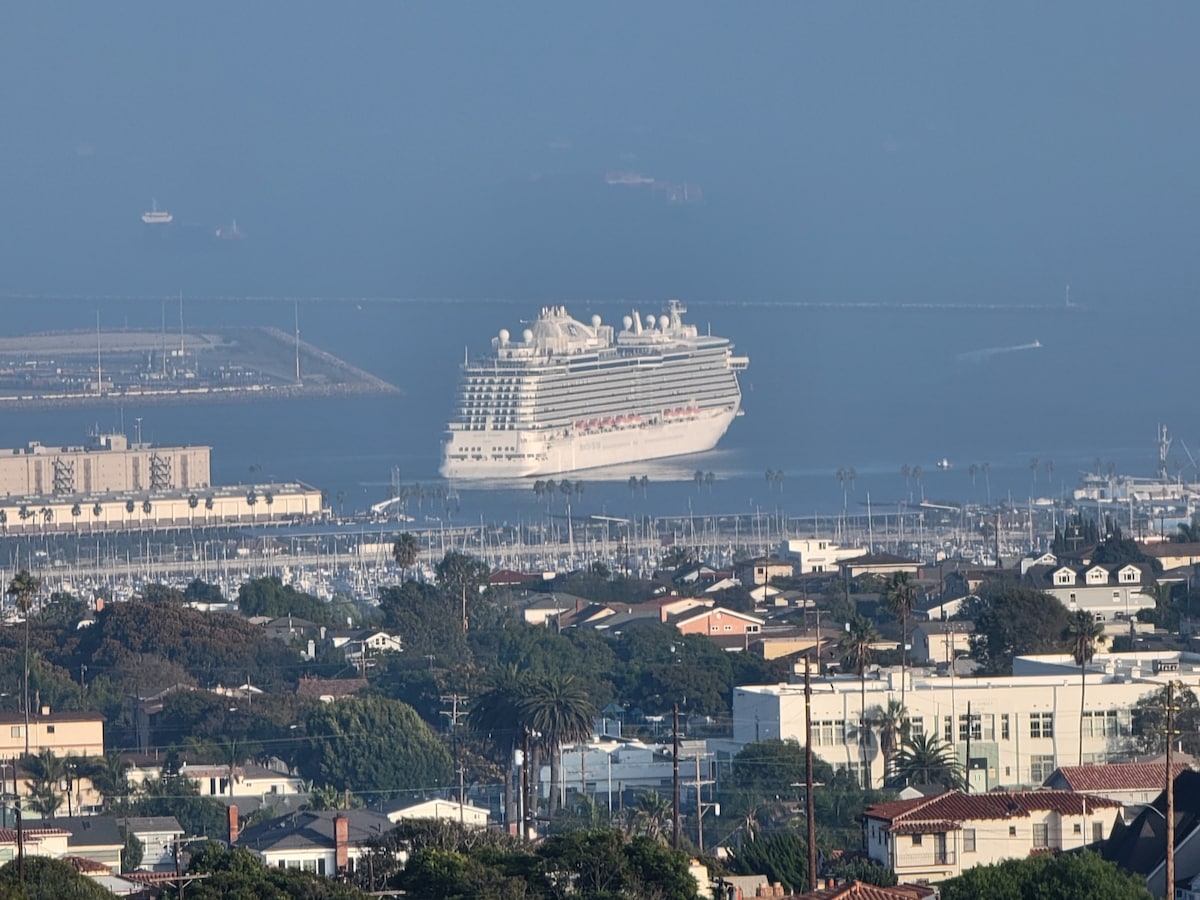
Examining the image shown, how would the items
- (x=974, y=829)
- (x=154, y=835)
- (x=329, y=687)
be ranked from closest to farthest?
1. (x=974, y=829)
2. (x=154, y=835)
3. (x=329, y=687)

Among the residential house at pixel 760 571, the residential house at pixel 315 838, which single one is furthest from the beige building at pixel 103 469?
the residential house at pixel 315 838

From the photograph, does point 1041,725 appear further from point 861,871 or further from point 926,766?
point 861,871

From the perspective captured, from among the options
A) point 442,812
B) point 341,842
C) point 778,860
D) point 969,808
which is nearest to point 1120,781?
point 969,808

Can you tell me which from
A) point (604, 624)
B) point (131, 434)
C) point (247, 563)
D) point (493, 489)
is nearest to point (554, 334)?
point (493, 489)

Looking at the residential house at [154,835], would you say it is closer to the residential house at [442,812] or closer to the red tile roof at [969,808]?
the residential house at [442,812]

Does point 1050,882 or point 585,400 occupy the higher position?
point 585,400
